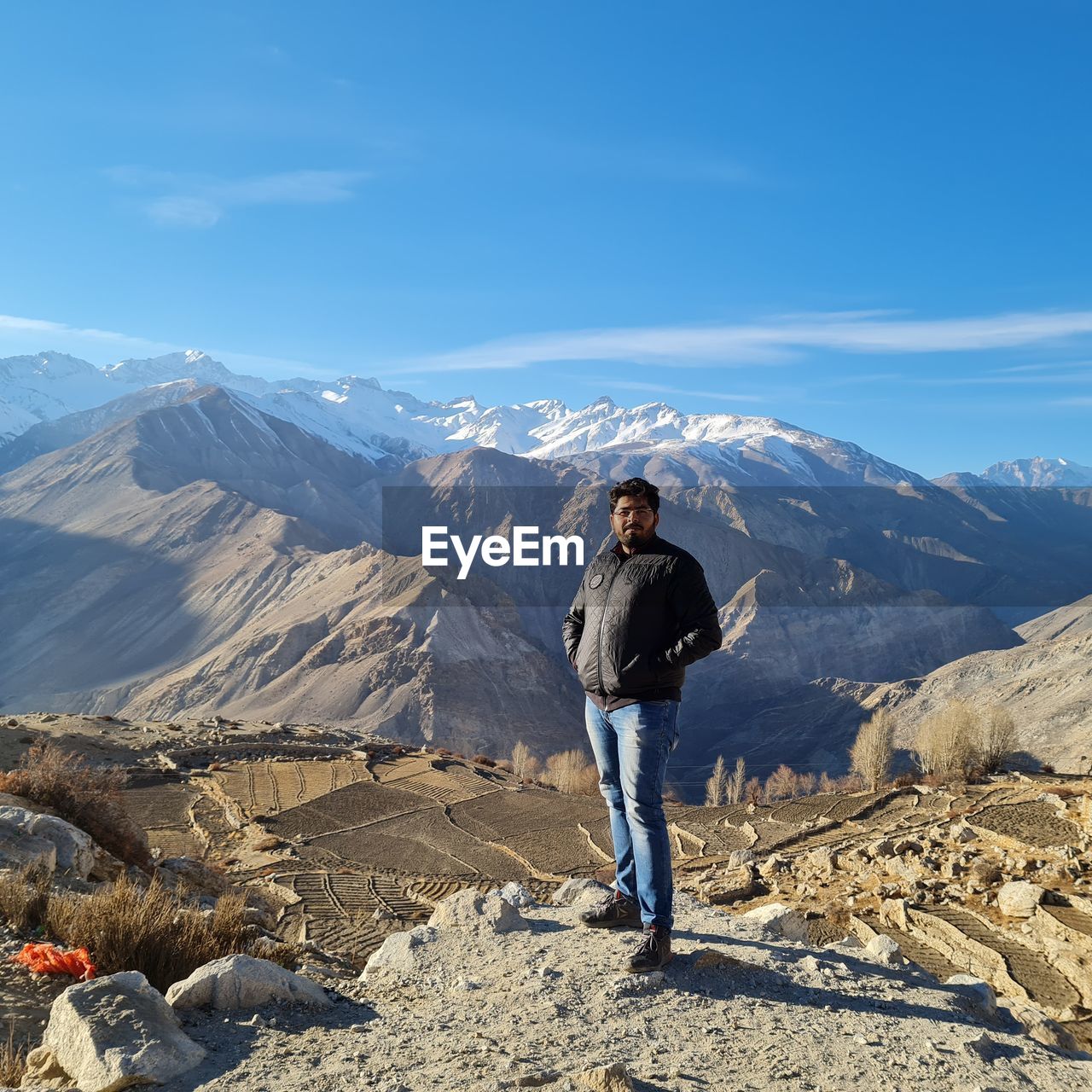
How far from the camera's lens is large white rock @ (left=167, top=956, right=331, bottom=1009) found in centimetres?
351

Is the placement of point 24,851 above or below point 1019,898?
above

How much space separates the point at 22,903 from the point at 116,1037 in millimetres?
1957

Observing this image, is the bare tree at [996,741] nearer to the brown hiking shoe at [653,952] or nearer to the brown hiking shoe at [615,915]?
the brown hiking shoe at [615,915]

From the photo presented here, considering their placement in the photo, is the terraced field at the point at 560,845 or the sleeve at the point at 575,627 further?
the terraced field at the point at 560,845

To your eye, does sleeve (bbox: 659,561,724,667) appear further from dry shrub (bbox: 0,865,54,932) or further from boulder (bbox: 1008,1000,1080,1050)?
dry shrub (bbox: 0,865,54,932)

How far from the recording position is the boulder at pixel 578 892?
6.14m

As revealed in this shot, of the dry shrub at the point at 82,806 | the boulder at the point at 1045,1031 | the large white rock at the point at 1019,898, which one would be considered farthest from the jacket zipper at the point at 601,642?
the large white rock at the point at 1019,898

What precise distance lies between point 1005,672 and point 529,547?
71084 mm

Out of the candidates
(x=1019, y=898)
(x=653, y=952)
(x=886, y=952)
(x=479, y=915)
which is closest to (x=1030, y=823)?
(x=1019, y=898)

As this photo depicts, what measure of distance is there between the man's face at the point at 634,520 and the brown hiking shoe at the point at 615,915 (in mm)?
2053

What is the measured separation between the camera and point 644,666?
3959mm

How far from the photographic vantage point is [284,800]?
61.7ft

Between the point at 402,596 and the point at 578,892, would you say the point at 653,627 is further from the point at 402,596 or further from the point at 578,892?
the point at 402,596

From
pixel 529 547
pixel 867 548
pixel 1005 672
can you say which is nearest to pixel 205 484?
pixel 529 547
